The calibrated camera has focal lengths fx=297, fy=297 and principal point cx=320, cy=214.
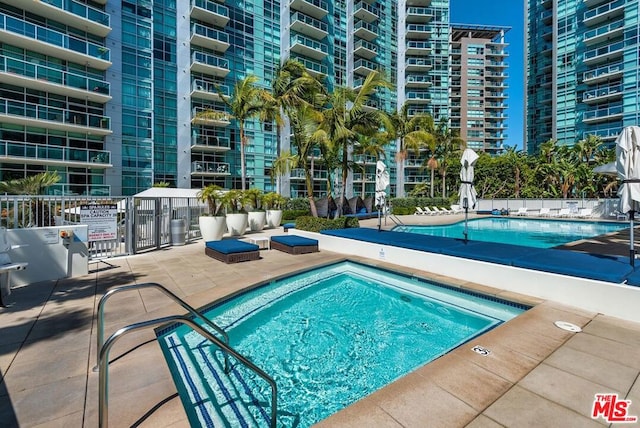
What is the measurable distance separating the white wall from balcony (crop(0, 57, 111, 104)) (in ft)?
67.5

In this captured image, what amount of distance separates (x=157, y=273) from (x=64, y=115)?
70.7 feet

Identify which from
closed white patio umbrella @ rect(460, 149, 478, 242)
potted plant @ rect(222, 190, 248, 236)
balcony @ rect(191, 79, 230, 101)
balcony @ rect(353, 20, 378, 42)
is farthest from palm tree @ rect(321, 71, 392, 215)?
balcony @ rect(353, 20, 378, 42)

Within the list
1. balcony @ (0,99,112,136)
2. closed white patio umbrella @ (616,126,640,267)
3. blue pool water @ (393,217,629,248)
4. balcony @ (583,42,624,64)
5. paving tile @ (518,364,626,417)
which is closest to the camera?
paving tile @ (518,364,626,417)

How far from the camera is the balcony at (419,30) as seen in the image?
42625 mm

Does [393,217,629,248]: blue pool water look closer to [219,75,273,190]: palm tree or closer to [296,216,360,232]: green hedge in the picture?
[296,216,360,232]: green hedge

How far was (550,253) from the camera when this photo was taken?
6754mm

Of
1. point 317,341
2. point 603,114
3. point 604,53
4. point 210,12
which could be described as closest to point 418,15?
point 604,53

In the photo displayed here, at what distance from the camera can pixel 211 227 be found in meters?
11.7

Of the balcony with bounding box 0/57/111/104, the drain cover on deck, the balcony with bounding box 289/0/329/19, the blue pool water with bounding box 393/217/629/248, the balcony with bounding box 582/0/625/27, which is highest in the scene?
the balcony with bounding box 582/0/625/27

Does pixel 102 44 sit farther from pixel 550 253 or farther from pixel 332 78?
pixel 550 253

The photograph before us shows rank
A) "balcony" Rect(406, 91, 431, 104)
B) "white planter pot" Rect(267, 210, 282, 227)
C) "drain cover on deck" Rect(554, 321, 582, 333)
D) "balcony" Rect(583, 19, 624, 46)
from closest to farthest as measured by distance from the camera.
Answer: "drain cover on deck" Rect(554, 321, 582, 333) < "white planter pot" Rect(267, 210, 282, 227) < "balcony" Rect(583, 19, 624, 46) < "balcony" Rect(406, 91, 431, 104)

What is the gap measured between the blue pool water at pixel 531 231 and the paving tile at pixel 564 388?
11.8 m

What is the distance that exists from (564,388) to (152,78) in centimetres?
3026

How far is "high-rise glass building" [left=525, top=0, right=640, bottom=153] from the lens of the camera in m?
33.9
